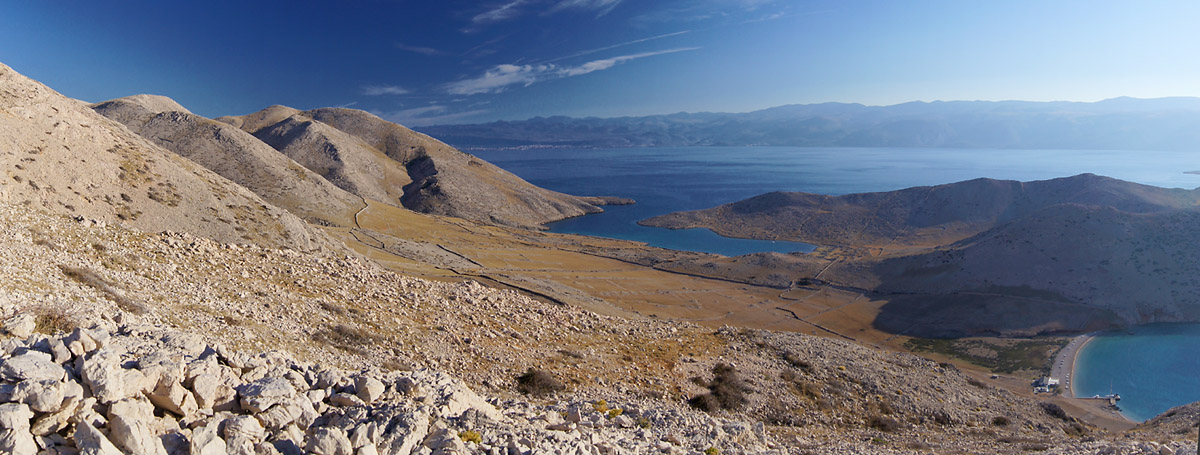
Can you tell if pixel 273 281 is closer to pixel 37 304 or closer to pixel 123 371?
pixel 37 304

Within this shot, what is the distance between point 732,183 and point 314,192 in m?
137

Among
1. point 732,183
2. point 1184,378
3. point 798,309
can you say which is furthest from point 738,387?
point 732,183

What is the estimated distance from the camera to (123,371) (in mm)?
6570

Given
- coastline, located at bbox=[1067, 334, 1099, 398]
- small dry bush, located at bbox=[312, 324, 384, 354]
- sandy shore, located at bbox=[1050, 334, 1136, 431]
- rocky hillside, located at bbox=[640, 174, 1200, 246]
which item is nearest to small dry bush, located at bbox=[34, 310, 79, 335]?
small dry bush, located at bbox=[312, 324, 384, 354]

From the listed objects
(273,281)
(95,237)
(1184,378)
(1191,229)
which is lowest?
(1184,378)

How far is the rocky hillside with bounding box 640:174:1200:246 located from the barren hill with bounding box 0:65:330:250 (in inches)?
3189

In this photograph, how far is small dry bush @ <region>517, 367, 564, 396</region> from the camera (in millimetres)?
14641

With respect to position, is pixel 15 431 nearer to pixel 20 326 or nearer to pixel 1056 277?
pixel 20 326

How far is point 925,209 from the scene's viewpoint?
9612 cm

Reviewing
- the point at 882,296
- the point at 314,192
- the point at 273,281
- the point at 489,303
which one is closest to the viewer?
the point at 273,281

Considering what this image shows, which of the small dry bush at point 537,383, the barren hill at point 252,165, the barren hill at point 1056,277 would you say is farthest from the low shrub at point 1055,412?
the barren hill at point 252,165

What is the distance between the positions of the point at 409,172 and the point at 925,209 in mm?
96654

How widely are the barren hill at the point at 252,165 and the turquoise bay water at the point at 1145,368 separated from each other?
6172 centimetres

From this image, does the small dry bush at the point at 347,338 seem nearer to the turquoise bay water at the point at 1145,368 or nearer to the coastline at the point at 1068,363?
the coastline at the point at 1068,363
